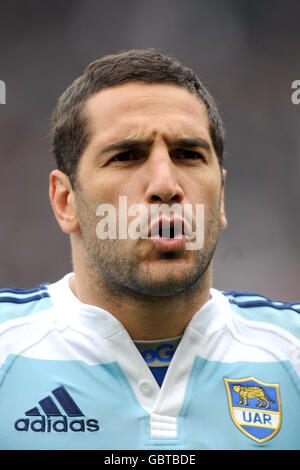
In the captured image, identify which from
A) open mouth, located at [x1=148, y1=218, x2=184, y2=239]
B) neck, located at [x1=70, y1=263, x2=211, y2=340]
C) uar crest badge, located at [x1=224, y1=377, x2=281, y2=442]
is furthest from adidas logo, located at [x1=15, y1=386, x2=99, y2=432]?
open mouth, located at [x1=148, y1=218, x2=184, y2=239]

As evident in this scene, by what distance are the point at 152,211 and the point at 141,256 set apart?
5.3 inches

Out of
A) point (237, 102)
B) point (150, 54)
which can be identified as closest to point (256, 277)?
point (237, 102)

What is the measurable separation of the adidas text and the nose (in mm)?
645

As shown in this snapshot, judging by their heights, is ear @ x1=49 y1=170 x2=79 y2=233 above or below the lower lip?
above

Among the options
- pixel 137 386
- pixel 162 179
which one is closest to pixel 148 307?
pixel 137 386

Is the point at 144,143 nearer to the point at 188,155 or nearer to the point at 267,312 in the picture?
the point at 188,155

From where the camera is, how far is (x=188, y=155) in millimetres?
1744

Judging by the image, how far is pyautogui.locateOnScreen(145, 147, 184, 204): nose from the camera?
5.13 ft

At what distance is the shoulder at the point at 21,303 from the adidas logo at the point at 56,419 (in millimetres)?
352

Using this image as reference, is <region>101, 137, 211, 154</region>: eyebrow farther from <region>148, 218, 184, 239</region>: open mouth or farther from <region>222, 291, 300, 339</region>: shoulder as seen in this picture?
<region>222, 291, 300, 339</region>: shoulder

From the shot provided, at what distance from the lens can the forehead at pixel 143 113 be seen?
167 centimetres

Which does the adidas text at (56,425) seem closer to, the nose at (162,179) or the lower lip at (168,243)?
the lower lip at (168,243)

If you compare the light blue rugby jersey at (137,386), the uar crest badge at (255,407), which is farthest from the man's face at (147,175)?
the uar crest badge at (255,407)

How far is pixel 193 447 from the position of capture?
1.53 m
